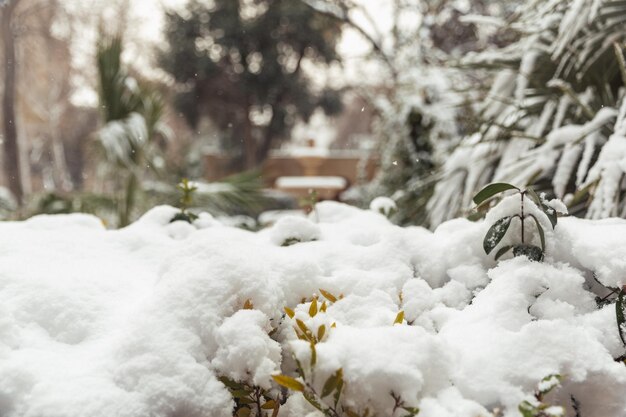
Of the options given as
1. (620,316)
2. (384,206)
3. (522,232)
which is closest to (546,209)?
(522,232)

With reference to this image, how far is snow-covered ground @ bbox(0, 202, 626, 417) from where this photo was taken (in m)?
0.63

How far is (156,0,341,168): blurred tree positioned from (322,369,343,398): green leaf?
1202cm

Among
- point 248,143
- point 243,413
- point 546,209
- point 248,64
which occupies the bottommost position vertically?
point 248,143

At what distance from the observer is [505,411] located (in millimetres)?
625

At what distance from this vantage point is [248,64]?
42.9 ft

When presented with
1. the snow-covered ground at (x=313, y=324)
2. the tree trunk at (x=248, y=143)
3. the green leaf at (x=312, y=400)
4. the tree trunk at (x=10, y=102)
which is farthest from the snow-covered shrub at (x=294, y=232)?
the tree trunk at (x=248, y=143)

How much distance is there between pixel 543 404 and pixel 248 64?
43.0 feet

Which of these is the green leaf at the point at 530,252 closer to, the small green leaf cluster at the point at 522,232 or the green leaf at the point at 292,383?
the small green leaf cluster at the point at 522,232

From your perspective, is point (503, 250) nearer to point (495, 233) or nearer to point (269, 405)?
point (495, 233)

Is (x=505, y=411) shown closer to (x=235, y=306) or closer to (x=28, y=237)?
(x=235, y=306)

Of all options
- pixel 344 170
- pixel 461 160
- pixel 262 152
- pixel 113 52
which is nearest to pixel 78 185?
pixel 262 152

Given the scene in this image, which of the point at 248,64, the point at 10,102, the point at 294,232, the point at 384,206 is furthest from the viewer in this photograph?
the point at 248,64

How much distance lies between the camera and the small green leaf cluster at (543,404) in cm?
56

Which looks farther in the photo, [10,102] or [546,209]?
[10,102]
